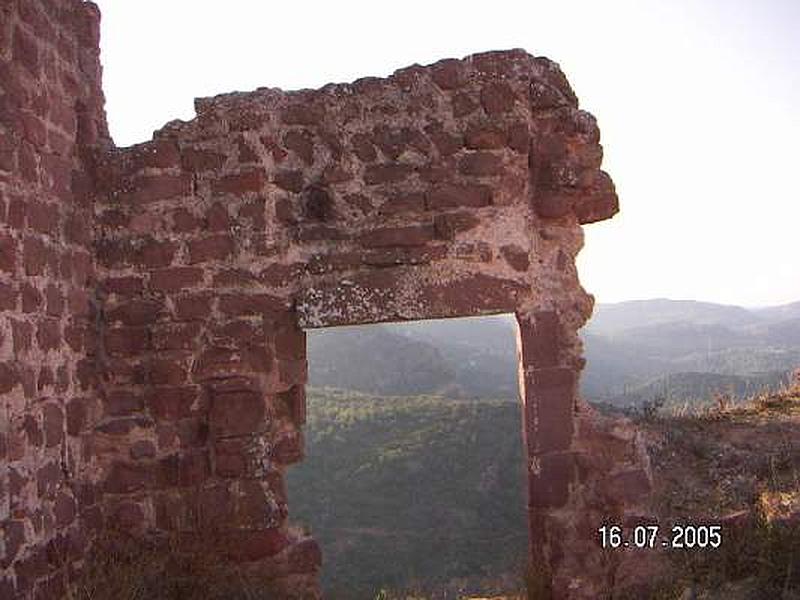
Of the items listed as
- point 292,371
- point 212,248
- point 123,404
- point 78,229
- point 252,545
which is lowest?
point 252,545

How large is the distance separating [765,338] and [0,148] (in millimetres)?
44068

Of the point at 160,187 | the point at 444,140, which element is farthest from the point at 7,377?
the point at 444,140

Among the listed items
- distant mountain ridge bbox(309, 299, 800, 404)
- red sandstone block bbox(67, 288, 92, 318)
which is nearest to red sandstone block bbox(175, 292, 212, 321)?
red sandstone block bbox(67, 288, 92, 318)

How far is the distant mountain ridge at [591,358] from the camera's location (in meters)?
22.0

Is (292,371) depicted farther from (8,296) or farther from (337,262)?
(8,296)

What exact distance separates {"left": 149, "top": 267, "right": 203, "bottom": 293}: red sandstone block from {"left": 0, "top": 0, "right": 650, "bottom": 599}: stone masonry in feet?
0.04

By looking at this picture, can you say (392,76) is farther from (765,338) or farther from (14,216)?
(765,338)

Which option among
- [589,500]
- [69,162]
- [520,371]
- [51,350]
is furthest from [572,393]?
[69,162]

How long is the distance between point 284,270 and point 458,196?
97 centimetres

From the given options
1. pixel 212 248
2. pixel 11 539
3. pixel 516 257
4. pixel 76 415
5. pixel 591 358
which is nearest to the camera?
pixel 11 539

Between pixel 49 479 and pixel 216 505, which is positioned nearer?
pixel 49 479

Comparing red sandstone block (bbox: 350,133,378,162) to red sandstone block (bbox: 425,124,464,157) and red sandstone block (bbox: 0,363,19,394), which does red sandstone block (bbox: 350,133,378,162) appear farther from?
red sandstone block (bbox: 0,363,19,394)

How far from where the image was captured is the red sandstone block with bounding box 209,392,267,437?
386 cm

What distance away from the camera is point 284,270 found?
394 centimetres
